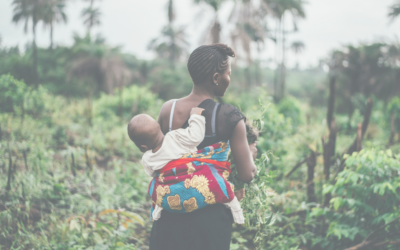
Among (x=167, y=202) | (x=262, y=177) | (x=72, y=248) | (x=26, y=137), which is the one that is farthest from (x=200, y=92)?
(x=26, y=137)

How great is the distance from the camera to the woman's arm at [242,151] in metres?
1.32

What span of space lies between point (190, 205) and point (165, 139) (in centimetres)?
35

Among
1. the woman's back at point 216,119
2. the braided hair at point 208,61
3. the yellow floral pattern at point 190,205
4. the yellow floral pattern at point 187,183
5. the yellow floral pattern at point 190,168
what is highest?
the braided hair at point 208,61

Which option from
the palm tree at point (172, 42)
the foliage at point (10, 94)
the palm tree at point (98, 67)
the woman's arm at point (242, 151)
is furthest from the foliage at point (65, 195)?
the palm tree at point (172, 42)

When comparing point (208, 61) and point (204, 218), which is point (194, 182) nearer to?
point (204, 218)

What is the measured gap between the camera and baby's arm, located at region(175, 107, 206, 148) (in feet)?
4.21

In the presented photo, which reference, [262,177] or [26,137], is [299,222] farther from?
[26,137]

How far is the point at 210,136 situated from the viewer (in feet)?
4.40

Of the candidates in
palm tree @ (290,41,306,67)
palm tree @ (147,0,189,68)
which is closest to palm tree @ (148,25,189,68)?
palm tree @ (147,0,189,68)

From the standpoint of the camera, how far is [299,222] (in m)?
3.00

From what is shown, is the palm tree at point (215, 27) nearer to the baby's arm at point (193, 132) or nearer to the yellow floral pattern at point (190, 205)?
the baby's arm at point (193, 132)

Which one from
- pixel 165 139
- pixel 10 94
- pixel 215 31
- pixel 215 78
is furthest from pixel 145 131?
pixel 215 31

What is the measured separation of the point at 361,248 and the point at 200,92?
6.52 feet

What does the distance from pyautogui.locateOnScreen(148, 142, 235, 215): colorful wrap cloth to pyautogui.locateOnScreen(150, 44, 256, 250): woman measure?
0.06 meters
